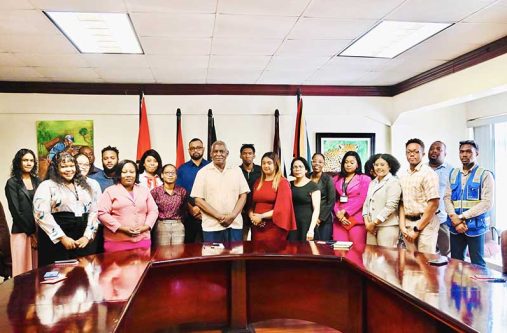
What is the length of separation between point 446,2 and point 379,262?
198 cm

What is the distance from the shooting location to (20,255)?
12.2ft

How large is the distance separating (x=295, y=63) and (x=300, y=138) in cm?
138

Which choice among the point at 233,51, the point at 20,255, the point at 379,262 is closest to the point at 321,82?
the point at 233,51

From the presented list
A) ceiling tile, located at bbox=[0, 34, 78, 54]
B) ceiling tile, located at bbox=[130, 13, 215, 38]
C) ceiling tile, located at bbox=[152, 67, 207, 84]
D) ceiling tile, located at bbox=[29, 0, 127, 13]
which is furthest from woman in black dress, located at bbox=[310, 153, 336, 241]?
ceiling tile, located at bbox=[0, 34, 78, 54]

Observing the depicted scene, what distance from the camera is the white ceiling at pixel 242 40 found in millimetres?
3066

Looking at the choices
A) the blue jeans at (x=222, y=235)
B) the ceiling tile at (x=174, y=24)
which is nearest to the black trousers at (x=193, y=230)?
the blue jeans at (x=222, y=235)

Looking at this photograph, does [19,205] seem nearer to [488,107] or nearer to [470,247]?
[470,247]

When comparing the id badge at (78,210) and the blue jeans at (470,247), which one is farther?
the blue jeans at (470,247)

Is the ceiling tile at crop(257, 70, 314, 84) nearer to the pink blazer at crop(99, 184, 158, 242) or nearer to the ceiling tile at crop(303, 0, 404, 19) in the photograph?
the ceiling tile at crop(303, 0, 404, 19)

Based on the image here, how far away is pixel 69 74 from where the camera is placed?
518 centimetres

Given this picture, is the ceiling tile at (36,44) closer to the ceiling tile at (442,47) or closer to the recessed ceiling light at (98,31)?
the recessed ceiling light at (98,31)

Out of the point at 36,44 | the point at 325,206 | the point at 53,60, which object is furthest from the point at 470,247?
the point at 53,60

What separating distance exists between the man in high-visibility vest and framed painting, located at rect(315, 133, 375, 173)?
7.32 feet

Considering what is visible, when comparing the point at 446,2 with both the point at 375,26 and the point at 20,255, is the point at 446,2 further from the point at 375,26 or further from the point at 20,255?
the point at 20,255
